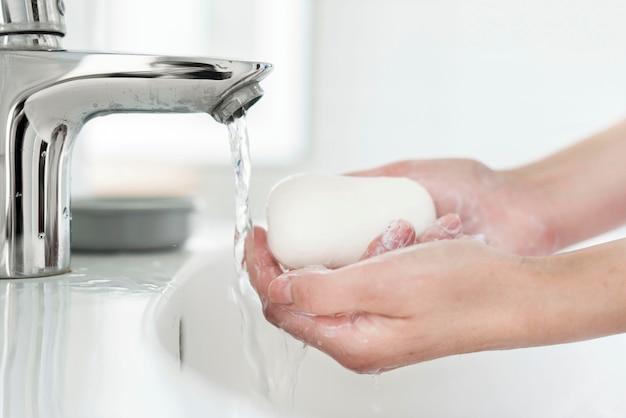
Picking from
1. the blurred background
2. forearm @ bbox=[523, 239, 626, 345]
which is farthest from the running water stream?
the blurred background

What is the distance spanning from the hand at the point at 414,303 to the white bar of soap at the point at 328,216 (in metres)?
0.10

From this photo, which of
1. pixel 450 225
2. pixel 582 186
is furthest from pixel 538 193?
pixel 450 225

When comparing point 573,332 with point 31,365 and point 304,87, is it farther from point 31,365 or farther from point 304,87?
point 304,87

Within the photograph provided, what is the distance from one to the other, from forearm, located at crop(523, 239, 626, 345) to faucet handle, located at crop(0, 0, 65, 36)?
0.41 metres

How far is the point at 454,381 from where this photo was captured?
80 centimetres

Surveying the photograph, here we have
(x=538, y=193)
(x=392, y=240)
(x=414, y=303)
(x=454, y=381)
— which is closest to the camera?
(x=414, y=303)

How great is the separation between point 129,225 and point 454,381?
376mm

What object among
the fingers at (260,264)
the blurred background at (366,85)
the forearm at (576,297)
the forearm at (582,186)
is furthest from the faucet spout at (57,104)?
the blurred background at (366,85)

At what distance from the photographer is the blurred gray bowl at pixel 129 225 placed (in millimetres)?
820

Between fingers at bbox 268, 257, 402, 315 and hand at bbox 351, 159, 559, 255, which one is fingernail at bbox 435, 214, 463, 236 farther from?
fingers at bbox 268, 257, 402, 315

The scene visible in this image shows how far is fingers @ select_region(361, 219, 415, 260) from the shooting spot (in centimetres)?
67

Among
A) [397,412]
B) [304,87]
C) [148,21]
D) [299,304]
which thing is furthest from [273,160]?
[299,304]

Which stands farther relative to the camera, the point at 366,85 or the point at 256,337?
the point at 366,85

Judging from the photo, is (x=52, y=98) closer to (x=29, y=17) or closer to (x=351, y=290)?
(x=29, y=17)
